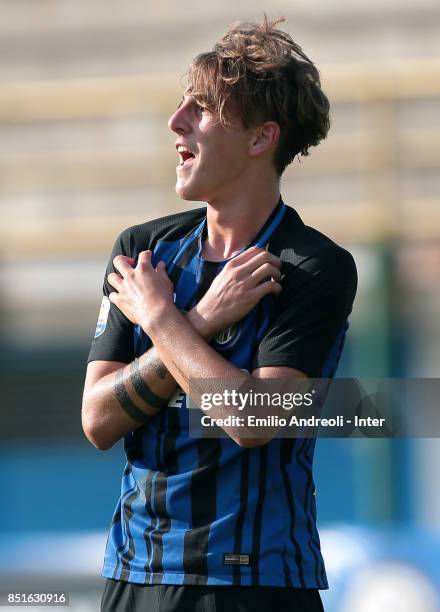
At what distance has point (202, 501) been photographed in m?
1.46

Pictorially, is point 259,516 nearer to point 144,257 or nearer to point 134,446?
point 134,446

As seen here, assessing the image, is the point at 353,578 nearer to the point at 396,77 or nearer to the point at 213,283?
the point at 213,283

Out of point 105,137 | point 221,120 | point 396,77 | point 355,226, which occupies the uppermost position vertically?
point 105,137

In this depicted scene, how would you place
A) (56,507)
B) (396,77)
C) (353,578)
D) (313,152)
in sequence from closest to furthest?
1. (353,578)
2. (56,507)
3. (396,77)
4. (313,152)

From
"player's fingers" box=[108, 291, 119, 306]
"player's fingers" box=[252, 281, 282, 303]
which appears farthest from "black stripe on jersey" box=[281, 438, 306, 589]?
"player's fingers" box=[108, 291, 119, 306]

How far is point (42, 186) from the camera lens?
6.53 metres

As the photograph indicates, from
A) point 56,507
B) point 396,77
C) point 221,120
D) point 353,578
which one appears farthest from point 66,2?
point 221,120

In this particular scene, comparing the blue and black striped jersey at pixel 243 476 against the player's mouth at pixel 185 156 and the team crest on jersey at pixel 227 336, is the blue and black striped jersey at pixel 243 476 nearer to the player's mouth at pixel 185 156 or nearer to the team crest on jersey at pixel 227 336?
the team crest on jersey at pixel 227 336

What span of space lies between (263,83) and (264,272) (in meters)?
0.31

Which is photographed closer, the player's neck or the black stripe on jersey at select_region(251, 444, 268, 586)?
the black stripe on jersey at select_region(251, 444, 268, 586)

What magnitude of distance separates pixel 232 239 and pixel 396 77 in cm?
358

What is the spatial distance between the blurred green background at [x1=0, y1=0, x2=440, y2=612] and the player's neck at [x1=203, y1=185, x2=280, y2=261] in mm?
1309

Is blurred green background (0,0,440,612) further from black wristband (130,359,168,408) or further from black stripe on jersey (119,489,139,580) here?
black wristband (130,359,168,408)

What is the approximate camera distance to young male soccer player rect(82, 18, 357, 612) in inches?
57.2
